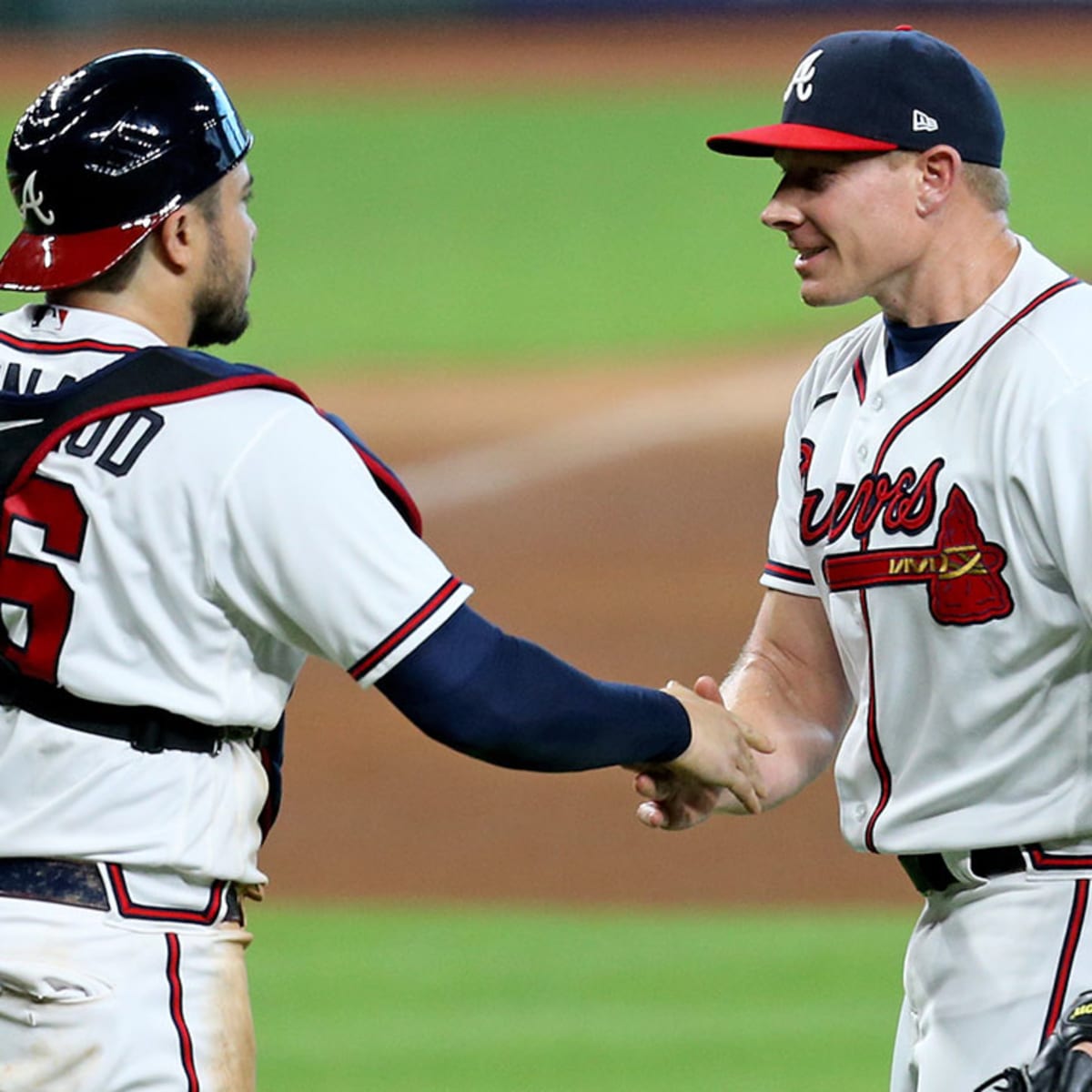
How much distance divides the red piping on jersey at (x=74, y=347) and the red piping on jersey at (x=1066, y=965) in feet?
5.65

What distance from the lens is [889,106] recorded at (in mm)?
3586

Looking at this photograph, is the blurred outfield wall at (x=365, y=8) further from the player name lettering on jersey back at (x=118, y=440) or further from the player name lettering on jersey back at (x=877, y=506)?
the player name lettering on jersey back at (x=118, y=440)

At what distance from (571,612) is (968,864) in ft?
25.6

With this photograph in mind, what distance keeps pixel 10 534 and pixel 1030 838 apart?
1.66 m

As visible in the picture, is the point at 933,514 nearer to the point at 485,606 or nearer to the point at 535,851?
the point at 535,851

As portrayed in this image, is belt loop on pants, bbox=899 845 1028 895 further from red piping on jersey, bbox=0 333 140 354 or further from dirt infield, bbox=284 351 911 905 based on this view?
dirt infield, bbox=284 351 911 905

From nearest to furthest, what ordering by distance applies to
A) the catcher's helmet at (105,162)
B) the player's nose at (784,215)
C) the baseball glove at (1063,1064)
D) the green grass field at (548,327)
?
1. the baseball glove at (1063,1064)
2. the catcher's helmet at (105,162)
3. the player's nose at (784,215)
4. the green grass field at (548,327)

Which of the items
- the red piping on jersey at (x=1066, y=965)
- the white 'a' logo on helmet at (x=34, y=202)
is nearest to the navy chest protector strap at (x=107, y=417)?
the white 'a' logo on helmet at (x=34, y=202)

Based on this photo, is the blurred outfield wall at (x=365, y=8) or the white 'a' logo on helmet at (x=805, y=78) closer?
the white 'a' logo on helmet at (x=805, y=78)

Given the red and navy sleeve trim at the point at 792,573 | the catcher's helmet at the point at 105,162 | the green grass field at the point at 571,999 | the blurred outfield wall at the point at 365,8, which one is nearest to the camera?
the catcher's helmet at the point at 105,162

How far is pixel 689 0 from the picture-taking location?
23531 mm

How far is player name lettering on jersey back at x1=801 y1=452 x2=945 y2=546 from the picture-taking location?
11.3 feet

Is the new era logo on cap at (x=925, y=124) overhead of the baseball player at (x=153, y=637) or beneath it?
overhead

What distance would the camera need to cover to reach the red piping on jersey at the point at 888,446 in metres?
3.49
